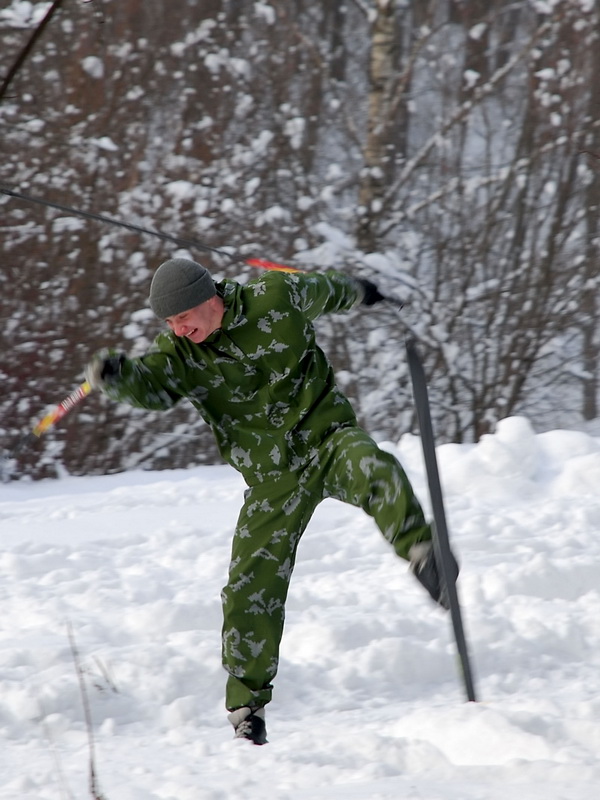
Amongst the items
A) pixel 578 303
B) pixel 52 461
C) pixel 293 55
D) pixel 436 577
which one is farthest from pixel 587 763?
pixel 293 55

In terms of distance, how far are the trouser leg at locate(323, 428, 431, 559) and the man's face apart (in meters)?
0.55

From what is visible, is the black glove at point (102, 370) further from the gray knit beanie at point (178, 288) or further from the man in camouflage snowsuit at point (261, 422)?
the gray knit beanie at point (178, 288)

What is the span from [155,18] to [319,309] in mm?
8083

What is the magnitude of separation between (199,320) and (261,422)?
1.36ft

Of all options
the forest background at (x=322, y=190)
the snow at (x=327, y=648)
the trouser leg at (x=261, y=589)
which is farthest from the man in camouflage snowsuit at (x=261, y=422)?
the forest background at (x=322, y=190)

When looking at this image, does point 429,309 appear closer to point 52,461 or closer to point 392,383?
point 392,383

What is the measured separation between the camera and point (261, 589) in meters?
3.62

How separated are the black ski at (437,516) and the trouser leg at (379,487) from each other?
0.18 ft

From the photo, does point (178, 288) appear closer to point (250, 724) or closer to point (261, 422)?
point (261, 422)

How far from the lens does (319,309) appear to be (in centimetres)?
373

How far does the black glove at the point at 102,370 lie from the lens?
3.36m

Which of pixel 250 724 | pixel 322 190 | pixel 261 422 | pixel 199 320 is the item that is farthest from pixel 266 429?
pixel 322 190

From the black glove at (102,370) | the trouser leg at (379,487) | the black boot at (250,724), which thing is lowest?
the black boot at (250,724)

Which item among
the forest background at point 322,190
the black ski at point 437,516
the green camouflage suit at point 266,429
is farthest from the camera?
the forest background at point 322,190
